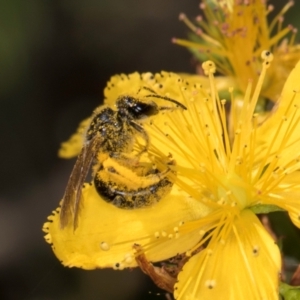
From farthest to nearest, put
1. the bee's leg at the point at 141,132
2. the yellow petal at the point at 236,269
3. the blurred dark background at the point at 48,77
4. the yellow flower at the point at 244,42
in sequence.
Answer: the blurred dark background at the point at 48,77, the yellow flower at the point at 244,42, the bee's leg at the point at 141,132, the yellow petal at the point at 236,269

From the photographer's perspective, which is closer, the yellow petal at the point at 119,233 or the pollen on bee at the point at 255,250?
the pollen on bee at the point at 255,250

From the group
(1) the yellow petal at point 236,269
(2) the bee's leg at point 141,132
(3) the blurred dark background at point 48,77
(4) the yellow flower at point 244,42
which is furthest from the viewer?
(3) the blurred dark background at point 48,77

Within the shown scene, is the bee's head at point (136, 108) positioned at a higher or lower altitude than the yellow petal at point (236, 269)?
higher

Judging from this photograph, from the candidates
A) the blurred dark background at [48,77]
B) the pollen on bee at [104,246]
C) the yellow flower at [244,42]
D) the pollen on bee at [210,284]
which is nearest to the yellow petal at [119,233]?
the pollen on bee at [104,246]

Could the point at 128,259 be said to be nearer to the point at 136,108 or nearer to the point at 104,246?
the point at 104,246

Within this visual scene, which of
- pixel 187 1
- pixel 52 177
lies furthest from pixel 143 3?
pixel 52 177

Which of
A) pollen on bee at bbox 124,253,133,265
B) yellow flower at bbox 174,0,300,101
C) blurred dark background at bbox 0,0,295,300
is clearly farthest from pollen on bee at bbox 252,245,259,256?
blurred dark background at bbox 0,0,295,300

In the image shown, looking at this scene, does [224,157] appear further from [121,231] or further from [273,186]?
[121,231]

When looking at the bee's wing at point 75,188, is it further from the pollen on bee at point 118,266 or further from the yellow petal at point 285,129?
the yellow petal at point 285,129
